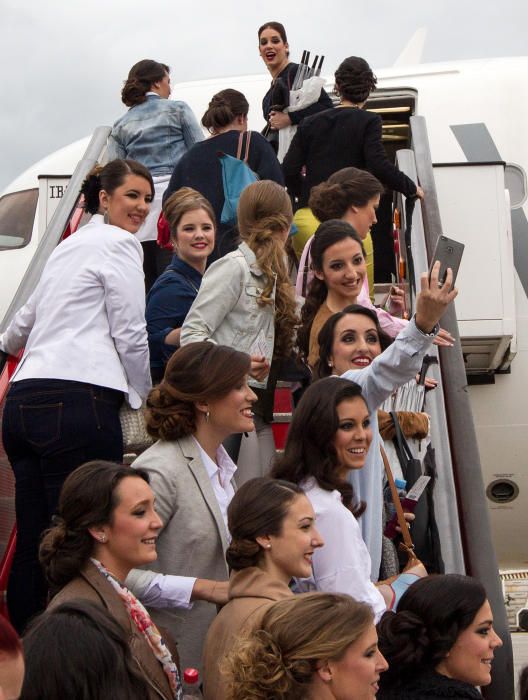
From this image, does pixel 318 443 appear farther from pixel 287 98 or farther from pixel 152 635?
pixel 287 98

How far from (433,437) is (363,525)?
2.69 feet

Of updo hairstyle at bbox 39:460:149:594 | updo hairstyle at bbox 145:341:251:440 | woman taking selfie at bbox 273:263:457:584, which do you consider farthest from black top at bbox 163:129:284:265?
updo hairstyle at bbox 39:460:149:594

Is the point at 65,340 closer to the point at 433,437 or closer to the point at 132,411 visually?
the point at 132,411

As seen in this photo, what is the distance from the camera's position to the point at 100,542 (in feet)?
13.3

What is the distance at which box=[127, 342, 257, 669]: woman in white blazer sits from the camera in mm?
4438

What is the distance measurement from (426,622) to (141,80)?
15.7ft

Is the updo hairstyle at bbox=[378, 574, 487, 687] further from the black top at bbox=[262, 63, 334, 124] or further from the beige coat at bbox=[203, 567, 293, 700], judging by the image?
the black top at bbox=[262, 63, 334, 124]

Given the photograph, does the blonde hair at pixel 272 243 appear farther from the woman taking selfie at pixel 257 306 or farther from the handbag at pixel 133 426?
the handbag at pixel 133 426

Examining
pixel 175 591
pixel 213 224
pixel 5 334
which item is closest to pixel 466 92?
pixel 213 224

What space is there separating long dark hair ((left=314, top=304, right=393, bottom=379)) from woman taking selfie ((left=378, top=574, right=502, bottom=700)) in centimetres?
135

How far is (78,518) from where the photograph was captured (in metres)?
4.08

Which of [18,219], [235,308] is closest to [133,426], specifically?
[235,308]

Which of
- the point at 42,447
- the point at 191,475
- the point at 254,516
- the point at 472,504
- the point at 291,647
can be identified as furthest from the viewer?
the point at 472,504

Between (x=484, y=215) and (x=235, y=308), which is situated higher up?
(x=484, y=215)
